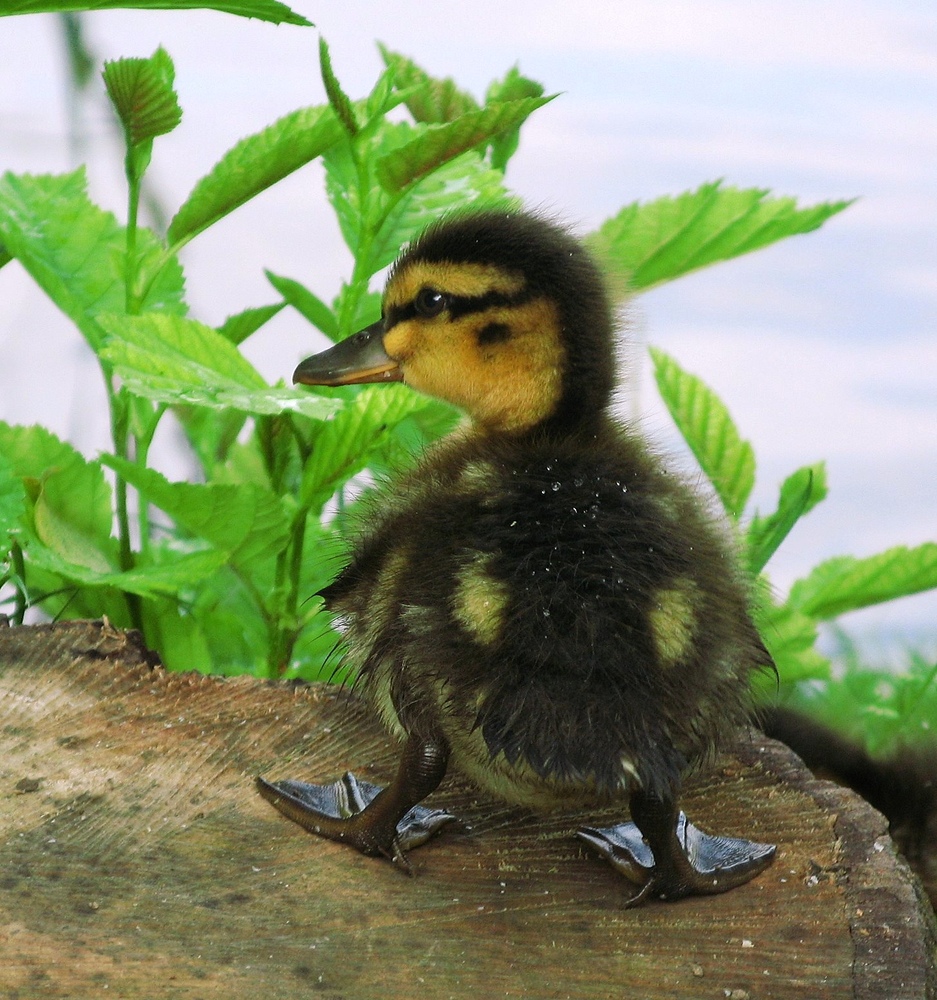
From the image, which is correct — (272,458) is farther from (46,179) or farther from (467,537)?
(467,537)

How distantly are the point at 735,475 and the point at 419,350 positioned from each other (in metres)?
0.83

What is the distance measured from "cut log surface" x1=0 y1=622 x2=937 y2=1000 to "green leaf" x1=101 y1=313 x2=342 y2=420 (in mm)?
334

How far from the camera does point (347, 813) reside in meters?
1.40

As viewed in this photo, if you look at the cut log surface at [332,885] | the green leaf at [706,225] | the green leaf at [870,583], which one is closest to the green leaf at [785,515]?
the green leaf at [870,583]

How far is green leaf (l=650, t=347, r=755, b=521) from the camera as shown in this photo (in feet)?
7.26

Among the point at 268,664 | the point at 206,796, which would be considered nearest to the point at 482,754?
the point at 206,796

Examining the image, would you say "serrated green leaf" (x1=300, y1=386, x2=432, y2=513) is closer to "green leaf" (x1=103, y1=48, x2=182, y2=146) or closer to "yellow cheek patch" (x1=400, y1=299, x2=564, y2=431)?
"yellow cheek patch" (x1=400, y1=299, x2=564, y2=431)

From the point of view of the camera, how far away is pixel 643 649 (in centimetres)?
122

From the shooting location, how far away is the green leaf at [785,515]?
2.06 metres

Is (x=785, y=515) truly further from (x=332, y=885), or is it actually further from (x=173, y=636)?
(x=332, y=885)

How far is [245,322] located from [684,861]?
3.80 feet

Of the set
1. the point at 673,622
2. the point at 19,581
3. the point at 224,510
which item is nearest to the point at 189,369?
the point at 224,510

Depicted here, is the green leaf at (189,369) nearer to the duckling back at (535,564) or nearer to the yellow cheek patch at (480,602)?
the duckling back at (535,564)

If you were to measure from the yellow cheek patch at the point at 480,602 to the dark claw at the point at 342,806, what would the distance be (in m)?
0.26
